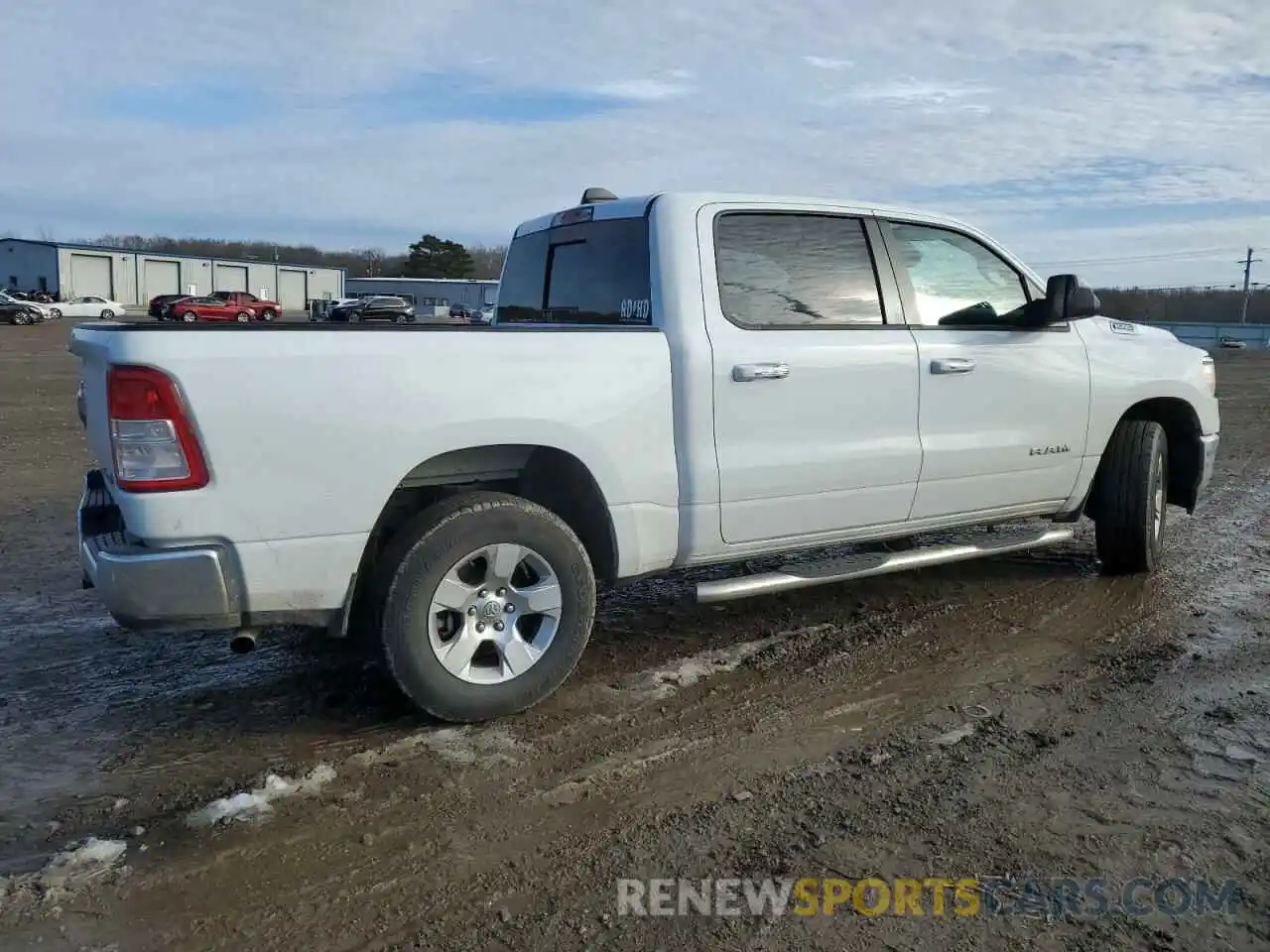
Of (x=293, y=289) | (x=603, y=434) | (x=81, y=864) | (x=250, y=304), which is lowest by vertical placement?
(x=81, y=864)

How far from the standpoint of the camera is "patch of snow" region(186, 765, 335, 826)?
10.5 feet

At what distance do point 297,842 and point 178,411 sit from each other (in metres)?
1.34

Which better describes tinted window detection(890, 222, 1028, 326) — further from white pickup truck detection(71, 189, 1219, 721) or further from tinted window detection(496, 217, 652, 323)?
tinted window detection(496, 217, 652, 323)

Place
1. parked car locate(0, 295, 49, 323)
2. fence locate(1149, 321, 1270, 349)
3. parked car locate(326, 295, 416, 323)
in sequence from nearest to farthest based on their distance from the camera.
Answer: parked car locate(326, 295, 416, 323), parked car locate(0, 295, 49, 323), fence locate(1149, 321, 1270, 349)

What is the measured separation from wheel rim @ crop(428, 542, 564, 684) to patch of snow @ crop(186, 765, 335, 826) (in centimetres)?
58

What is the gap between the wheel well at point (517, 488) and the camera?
3.85 metres

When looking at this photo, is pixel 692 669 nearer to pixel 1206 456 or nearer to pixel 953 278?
pixel 953 278

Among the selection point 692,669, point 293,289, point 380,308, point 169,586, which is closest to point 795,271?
point 692,669

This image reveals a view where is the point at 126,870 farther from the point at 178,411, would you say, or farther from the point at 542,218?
the point at 542,218

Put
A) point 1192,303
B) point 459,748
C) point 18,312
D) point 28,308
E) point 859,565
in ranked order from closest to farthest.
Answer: point 459,748 < point 859,565 < point 18,312 < point 28,308 < point 1192,303

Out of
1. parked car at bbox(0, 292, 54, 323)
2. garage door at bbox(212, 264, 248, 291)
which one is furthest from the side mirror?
garage door at bbox(212, 264, 248, 291)

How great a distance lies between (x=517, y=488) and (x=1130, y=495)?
354 centimetres

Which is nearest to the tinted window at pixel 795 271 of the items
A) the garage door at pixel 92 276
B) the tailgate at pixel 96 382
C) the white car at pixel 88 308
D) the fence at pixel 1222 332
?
the tailgate at pixel 96 382

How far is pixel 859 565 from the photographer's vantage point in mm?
4773
